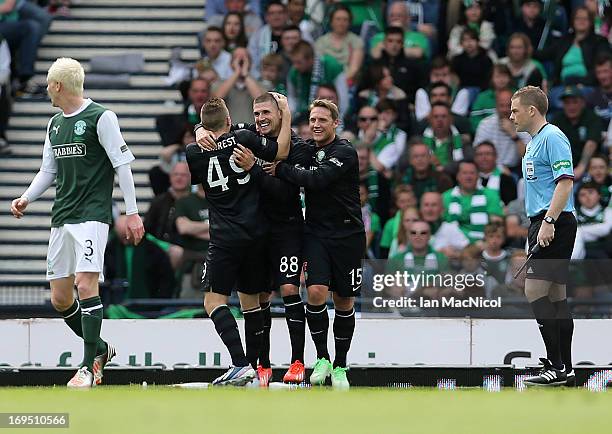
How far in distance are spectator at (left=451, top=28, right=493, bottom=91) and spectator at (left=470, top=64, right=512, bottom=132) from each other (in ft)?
0.56

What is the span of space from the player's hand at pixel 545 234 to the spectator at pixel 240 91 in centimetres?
740

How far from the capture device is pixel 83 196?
11.3 metres

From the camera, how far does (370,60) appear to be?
1875 cm

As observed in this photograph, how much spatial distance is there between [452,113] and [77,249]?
7.97 meters

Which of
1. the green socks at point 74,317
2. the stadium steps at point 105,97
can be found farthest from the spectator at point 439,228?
the green socks at point 74,317

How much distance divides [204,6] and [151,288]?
263 inches

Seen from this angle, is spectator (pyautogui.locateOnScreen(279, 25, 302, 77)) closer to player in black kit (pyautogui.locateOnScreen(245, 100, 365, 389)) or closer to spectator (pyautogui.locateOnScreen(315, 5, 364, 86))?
spectator (pyautogui.locateOnScreen(315, 5, 364, 86))

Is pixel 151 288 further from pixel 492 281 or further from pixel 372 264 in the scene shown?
pixel 492 281

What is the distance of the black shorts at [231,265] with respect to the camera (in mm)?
11398

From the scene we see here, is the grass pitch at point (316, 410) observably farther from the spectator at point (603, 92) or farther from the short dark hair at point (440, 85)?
the spectator at point (603, 92)

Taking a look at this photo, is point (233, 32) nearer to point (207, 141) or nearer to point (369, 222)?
point (369, 222)

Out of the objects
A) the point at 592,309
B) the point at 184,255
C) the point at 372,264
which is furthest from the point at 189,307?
the point at 592,309

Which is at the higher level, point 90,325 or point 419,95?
point 419,95

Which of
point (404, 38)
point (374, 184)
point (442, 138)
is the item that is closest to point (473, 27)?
point (404, 38)
